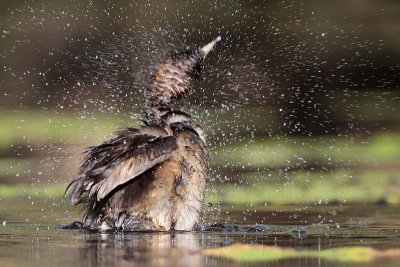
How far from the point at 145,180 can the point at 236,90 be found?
17.3ft

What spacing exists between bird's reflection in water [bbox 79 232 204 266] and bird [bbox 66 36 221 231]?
310 mm

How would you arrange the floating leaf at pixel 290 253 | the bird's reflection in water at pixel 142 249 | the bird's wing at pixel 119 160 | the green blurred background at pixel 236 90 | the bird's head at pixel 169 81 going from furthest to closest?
1. the green blurred background at pixel 236 90
2. the bird's head at pixel 169 81
3. the bird's wing at pixel 119 160
4. the floating leaf at pixel 290 253
5. the bird's reflection in water at pixel 142 249

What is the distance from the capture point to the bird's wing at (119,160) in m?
9.62

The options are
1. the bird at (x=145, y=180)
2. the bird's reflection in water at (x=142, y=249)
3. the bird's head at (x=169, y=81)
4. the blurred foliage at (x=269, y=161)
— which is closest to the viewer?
the bird's reflection in water at (x=142, y=249)

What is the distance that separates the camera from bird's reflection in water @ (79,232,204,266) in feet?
24.4

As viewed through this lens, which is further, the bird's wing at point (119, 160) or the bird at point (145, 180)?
the bird at point (145, 180)

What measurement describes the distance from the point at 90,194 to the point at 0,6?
907 cm

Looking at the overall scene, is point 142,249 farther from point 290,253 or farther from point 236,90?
point 236,90

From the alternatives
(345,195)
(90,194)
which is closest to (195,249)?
(90,194)

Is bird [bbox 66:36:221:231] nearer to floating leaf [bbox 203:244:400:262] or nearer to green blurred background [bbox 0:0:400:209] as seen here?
floating leaf [bbox 203:244:400:262]

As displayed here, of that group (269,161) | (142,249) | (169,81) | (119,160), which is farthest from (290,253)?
(269,161)

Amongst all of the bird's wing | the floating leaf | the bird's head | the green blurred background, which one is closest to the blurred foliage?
the green blurred background

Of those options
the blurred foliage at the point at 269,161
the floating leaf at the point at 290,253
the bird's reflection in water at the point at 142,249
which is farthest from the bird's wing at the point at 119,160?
the blurred foliage at the point at 269,161

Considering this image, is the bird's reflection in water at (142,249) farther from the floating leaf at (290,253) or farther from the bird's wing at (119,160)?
the bird's wing at (119,160)
